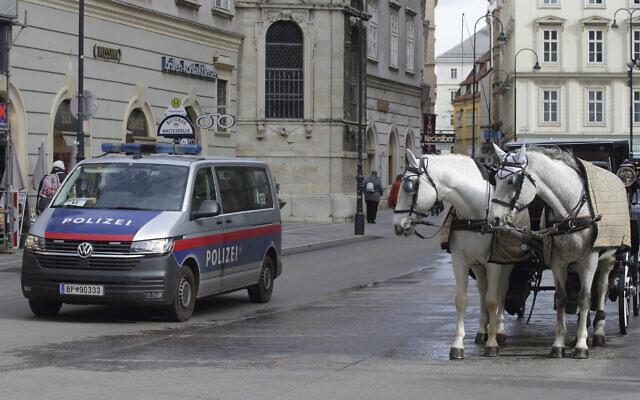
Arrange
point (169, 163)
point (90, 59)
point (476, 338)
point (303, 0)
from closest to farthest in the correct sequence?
1. point (476, 338)
2. point (169, 163)
3. point (90, 59)
4. point (303, 0)

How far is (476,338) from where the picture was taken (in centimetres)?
1311

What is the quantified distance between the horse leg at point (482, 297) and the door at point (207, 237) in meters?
4.12

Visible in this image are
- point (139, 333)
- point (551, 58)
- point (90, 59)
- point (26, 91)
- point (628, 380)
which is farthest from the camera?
point (551, 58)

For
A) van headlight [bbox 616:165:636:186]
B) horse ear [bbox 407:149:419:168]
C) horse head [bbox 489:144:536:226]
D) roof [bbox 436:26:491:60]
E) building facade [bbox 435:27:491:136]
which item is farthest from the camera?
building facade [bbox 435:27:491:136]

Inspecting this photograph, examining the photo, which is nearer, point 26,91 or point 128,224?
point 128,224

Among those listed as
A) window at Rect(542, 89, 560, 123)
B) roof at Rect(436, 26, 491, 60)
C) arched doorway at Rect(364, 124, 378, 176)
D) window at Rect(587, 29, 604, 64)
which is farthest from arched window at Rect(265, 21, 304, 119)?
roof at Rect(436, 26, 491, 60)

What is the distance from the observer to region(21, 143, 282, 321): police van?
1499 centimetres

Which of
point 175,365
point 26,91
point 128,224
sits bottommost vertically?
point 175,365

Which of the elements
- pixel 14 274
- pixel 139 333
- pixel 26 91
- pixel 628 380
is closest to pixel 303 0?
pixel 26 91

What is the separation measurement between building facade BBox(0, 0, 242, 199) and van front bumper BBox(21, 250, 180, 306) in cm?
1358

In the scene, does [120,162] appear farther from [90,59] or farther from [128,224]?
[90,59]

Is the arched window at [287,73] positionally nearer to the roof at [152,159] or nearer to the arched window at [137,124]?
the arched window at [137,124]

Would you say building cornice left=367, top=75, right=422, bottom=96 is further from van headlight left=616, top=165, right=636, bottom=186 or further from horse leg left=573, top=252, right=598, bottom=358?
horse leg left=573, top=252, right=598, bottom=358

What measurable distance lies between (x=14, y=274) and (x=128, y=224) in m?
8.68
